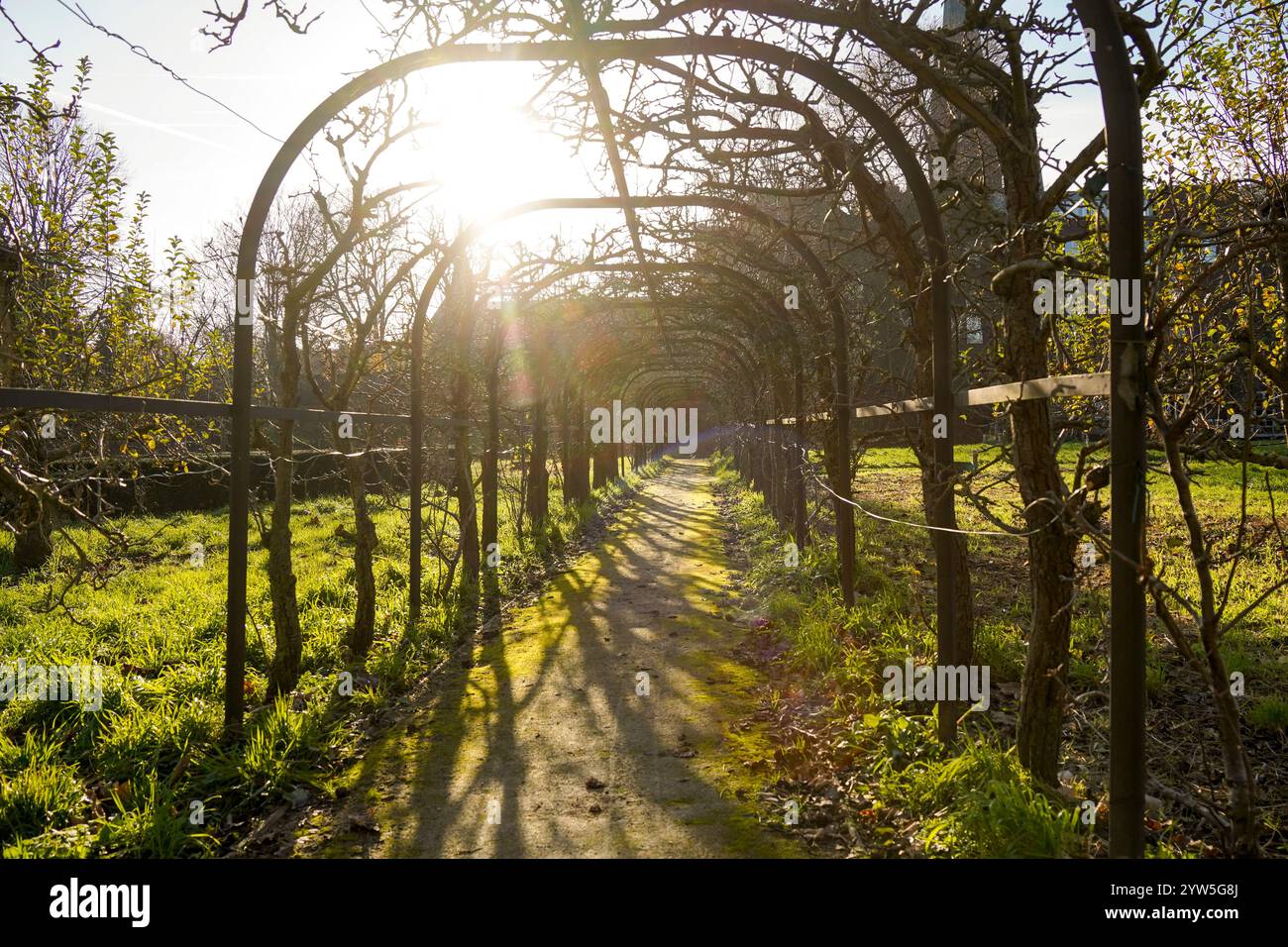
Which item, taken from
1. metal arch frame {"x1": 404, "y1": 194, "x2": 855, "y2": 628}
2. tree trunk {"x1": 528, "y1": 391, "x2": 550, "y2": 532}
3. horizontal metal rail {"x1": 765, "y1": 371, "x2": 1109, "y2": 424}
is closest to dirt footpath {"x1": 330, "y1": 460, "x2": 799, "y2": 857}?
metal arch frame {"x1": 404, "y1": 194, "x2": 855, "y2": 628}

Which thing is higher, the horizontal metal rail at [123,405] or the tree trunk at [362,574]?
the horizontal metal rail at [123,405]

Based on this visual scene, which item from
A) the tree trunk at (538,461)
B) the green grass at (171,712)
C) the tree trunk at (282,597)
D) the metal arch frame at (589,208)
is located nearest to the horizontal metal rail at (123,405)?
the tree trunk at (282,597)

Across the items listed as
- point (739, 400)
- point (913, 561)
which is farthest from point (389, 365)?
point (739, 400)

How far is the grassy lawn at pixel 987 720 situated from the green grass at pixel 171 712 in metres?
2.60

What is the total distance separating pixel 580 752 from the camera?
4.28 metres

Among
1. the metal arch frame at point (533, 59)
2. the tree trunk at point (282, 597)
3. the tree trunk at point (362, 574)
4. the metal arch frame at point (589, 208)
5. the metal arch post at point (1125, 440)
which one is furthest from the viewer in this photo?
the metal arch frame at point (589, 208)

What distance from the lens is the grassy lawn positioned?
2.91m

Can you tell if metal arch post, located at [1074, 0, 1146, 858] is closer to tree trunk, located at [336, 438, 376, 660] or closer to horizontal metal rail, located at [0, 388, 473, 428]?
horizontal metal rail, located at [0, 388, 473, 428]

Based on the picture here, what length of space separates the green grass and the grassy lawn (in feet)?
8.53

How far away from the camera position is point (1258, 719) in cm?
423

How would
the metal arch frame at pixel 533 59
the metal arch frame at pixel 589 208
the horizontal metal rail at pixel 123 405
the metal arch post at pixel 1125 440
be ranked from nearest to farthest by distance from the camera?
the metal arch post at pixel 1125 440
the horizontal metal rail at pixel 123 405
the metal arch frame at pixel 533 59
the metal arch frame at pixel 589 208

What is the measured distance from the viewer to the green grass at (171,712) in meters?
3.30

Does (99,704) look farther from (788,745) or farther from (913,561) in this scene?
(913,561)

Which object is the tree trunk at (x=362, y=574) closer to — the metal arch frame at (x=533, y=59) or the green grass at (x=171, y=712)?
the green grass at (x=171, y=712)
